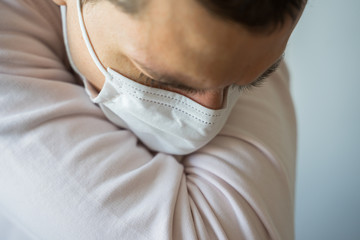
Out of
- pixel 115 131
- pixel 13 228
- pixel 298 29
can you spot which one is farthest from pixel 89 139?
pixel 298 29

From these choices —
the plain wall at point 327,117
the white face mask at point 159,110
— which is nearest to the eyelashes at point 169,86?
the white face mask at point 159,110

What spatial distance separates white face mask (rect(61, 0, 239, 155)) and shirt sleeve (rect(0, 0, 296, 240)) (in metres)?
0.05

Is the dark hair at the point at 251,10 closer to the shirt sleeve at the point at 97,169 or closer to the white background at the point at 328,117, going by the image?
the shirt sleeve at the point at 97,169

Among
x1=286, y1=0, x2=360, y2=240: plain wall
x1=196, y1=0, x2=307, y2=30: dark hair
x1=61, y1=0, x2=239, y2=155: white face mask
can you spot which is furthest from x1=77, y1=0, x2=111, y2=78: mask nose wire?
x1=286, y1=0, x2=360, y2=240: plain wall

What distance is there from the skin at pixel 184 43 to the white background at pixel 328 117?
566 millimetres

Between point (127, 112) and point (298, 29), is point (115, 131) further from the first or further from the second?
point (298, 29)

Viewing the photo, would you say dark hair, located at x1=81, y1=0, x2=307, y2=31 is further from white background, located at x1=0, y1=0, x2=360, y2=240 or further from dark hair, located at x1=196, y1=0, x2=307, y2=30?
white background, located at x1=0, y1=0, x2=360, y2=240

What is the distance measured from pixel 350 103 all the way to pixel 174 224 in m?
0.65

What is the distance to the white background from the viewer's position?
2.58ft

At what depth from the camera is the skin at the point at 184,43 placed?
0.25m

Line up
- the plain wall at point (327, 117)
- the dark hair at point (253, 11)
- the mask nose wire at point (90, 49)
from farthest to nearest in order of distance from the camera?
the plain wall at point (327, 117)
the mask nose wire at point (90, 49)
the dark hair at point (253, 11)

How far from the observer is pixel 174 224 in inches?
16.4

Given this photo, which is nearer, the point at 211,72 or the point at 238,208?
the point at 211,72

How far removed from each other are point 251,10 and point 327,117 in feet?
2.39
